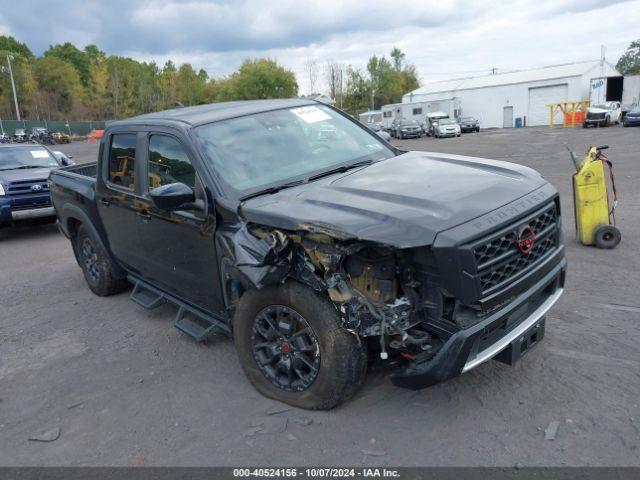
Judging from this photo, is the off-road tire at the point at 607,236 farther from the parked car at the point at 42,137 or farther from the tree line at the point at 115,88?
the tree line at the point at 115,88

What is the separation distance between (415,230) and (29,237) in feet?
30.6

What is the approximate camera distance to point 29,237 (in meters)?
9.81

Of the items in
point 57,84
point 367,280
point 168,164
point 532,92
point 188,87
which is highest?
point 57,84

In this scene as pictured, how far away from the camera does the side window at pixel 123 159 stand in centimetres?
446

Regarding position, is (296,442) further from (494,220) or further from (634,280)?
(634,280)

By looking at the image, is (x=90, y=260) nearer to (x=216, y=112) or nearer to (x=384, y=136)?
(x=216, y=112)

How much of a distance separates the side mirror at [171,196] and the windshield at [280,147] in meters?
0.26

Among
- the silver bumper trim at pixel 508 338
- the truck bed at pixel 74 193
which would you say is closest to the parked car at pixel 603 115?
the truck bed at pixel 74 193

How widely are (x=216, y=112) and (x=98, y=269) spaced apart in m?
2.60

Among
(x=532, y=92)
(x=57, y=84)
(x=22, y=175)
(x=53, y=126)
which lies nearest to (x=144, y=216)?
(x=22, y=175)

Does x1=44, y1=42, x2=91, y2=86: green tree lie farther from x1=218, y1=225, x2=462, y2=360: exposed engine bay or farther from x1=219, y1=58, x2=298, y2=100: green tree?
x1=218, y1=225, x2=462, y2=360: exposed engine bay

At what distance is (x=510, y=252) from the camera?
2.88 meters

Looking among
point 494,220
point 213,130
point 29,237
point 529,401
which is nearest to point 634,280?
point 529,401

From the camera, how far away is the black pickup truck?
2746 millimetres
